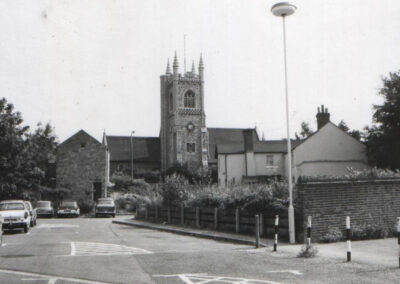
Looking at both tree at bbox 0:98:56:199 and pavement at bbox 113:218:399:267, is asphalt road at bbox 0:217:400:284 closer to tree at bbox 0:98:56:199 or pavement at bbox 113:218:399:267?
pavement at bbox 113:218:399:267

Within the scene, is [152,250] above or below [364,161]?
below

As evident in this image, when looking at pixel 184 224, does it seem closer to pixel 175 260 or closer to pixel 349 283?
pixel 175 260

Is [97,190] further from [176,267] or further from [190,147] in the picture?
[176,267]

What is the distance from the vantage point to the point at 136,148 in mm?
86750

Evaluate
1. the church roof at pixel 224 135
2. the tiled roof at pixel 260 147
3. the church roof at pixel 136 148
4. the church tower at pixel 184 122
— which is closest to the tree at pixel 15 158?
the tiled roof at pixel 260 147

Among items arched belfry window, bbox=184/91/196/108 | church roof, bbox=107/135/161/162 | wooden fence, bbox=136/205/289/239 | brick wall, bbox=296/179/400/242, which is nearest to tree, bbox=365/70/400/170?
wooden fence, bbox=136/205/289/239

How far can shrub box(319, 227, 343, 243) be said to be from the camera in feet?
47.2

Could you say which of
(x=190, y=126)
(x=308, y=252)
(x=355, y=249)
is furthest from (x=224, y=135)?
(x=308, y=252)

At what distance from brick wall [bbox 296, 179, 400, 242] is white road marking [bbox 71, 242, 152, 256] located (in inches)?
201

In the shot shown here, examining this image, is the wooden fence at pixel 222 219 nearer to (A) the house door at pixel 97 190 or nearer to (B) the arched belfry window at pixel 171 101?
(A) the house door at pixel 97 190

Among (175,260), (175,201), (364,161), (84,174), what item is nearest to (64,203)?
(84,174)

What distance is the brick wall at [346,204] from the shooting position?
1447 cm

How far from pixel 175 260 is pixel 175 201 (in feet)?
49.0

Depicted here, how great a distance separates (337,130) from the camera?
47125 mm
